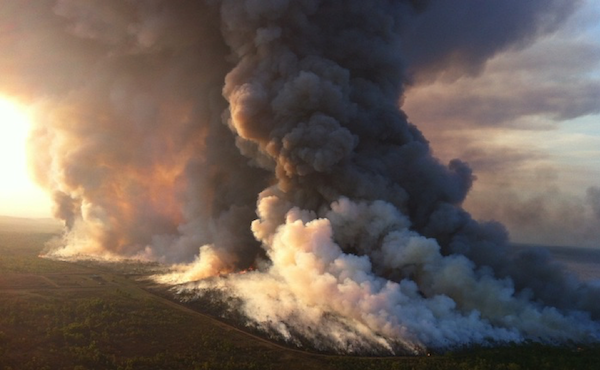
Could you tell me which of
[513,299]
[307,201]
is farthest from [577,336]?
[307,201]

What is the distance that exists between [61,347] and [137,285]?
33.2m

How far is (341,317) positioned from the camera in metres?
54.9

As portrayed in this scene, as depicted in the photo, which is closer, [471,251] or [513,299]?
[513,299]

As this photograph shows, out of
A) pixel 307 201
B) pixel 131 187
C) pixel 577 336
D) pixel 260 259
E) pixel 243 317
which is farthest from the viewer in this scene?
pixel 131 187

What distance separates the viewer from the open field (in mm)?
44938

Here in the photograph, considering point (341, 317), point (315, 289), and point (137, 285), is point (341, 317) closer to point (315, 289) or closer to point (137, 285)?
point (315, 289)

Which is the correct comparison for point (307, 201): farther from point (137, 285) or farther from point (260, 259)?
point (137, 285)

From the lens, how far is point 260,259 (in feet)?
254

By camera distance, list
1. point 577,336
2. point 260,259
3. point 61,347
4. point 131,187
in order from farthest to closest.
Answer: point 131,187 → point 260,259 → point 577,336 → point 61,347

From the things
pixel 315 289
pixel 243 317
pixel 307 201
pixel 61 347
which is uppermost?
pixel 307 201

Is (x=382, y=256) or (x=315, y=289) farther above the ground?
(x=382, y=256)

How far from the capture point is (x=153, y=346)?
4962 cm

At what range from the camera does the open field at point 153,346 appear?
44.9 meters

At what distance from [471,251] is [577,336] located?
568 inches
